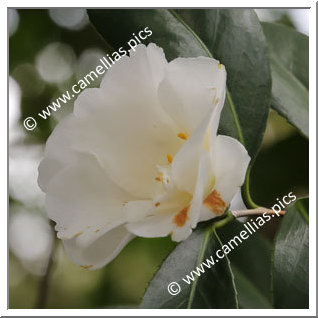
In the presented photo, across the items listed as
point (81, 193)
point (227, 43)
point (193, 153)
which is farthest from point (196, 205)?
point (227, 43)

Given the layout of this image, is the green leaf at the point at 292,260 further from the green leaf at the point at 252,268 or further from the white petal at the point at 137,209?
the white petal at the point at 137,209

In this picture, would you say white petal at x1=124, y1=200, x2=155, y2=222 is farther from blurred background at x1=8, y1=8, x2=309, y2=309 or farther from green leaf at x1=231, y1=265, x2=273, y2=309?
green leaf at x1=231, y1=265, x2=273, y2=309

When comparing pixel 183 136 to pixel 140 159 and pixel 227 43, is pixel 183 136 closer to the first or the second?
pixel 140 159

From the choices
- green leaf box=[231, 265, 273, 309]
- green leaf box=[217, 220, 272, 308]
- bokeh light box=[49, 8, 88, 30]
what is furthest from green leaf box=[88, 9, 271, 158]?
green leaf box=[231, 265, 273, 309]

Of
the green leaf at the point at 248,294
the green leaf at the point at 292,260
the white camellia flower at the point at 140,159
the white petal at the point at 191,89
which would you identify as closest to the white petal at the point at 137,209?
the white camellia flower at the point at 140,159

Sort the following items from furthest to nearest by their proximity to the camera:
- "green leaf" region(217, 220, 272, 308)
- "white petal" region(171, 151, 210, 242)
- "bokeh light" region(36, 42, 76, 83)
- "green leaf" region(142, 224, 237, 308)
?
"bokeh light" region(36, 42, 76, 83) < "green leaf" region(217, 220, 272, 308) < "green leaf" region(142, 224, 237, 308) < "white petal" region(171, 151, 210, 242)
